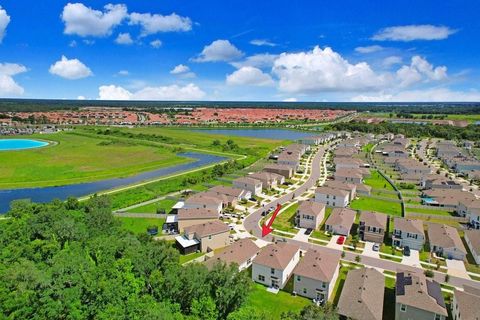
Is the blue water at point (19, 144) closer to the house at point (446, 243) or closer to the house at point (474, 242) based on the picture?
the house at point (446, 243)

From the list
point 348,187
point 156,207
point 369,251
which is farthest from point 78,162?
point 369,251

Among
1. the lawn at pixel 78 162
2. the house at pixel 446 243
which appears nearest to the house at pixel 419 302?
the house at pixel 446 243

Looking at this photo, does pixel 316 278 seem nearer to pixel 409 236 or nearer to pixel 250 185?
pixel 409 236

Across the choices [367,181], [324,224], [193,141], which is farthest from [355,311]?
[193,141]

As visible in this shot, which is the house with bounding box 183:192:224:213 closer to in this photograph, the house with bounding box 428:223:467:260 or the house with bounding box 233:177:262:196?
the house with bounding box 233:177:262:196

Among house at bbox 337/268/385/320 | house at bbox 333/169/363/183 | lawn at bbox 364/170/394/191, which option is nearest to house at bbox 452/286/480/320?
house at bbox 337/268/385/320

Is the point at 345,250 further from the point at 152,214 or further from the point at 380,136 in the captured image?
the point at 380,136
